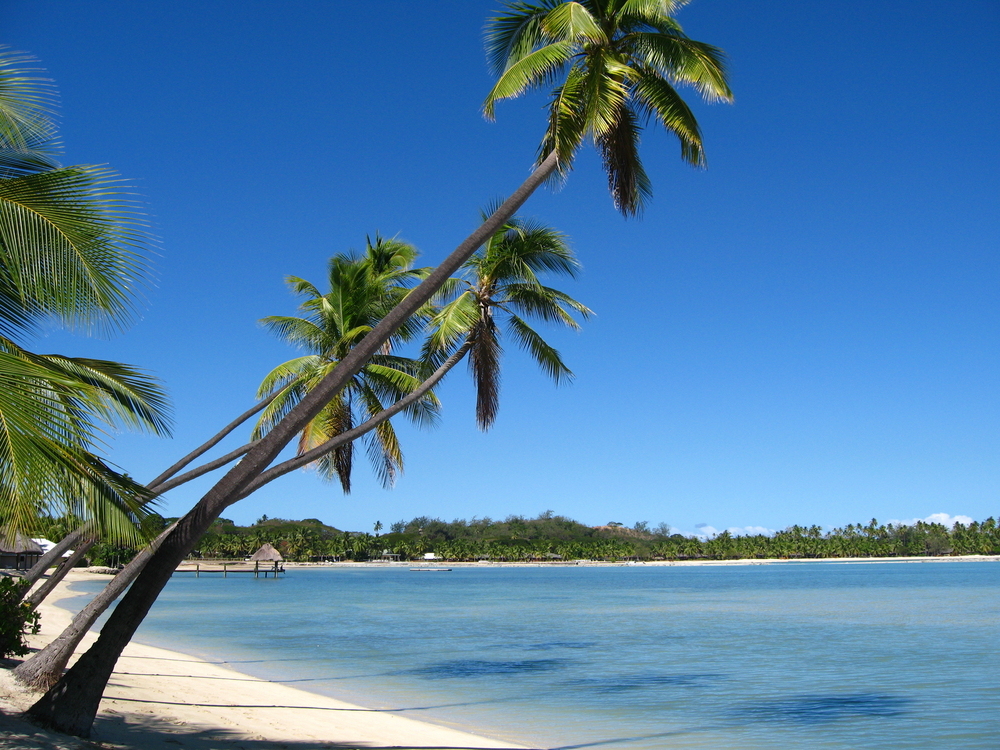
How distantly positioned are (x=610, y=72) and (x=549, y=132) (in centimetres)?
97

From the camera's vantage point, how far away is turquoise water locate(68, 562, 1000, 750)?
12258 millimetres

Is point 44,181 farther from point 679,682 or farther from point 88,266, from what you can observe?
point 679,682

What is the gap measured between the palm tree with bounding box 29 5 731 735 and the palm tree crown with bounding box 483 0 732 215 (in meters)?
0.01

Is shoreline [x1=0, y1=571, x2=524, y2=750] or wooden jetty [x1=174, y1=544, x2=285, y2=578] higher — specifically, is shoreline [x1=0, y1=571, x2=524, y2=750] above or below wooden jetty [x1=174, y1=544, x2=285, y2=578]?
above

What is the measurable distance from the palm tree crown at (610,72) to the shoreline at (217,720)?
732 cm

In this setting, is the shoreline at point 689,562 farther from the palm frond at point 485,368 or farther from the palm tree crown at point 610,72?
the palm tree crown at point 610,72

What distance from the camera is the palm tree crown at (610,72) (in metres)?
8.67

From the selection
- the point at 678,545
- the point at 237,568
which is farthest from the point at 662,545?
the point at 237,568

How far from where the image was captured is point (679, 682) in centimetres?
1686

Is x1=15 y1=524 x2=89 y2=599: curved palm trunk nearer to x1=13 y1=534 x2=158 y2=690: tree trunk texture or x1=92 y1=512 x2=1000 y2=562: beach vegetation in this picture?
x1=13 y1=534 x2=158 y2=690: tree trunk texture

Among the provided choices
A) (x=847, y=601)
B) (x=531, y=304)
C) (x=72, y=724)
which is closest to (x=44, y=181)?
(x=72, y=724)

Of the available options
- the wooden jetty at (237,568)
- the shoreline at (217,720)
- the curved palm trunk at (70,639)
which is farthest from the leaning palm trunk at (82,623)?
the wooden jetty at (237,568)

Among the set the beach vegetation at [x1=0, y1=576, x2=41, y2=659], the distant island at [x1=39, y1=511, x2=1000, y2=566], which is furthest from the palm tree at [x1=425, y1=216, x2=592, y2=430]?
the distant island at [x1=39, y1=511, x2=1000, y2=566]

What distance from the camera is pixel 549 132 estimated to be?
9.30 metres
